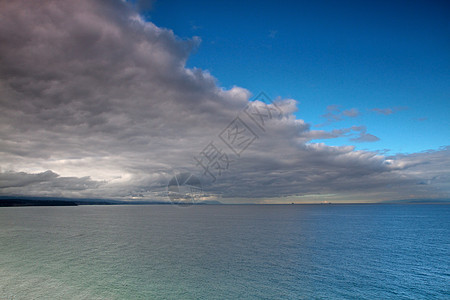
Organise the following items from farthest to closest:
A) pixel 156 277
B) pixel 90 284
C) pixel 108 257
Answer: pixel 108 257, pixel 156 277, pixel 90 284

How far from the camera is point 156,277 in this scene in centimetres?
3150

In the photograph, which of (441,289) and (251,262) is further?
(251,262)

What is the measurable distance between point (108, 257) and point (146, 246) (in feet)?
34.2

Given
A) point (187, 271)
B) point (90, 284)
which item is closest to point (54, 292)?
point (90, 284)

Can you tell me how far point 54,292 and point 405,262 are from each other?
4580cm

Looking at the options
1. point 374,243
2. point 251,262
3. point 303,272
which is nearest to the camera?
point 303,272

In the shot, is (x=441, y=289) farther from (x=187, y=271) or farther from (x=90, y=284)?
(x=90, y=284)

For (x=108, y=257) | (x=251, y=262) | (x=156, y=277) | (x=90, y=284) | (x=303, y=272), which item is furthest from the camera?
(x=108, y=257)

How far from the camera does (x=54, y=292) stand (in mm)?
26484

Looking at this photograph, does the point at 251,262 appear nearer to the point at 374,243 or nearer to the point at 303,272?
the point at 303,272

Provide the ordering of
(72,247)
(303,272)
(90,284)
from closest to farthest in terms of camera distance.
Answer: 1. (90,284)
2. (303,272)
3. (72,247)

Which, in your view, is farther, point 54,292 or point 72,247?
point 72,247

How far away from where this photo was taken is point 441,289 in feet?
91.9

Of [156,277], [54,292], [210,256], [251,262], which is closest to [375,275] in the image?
[251,262]
